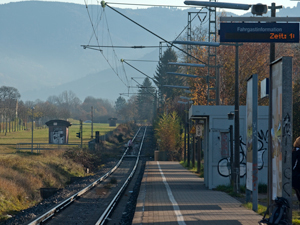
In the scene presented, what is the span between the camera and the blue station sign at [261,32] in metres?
10.1

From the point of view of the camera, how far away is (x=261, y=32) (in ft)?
33.4

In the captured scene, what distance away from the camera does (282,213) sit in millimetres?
Answer: 8664

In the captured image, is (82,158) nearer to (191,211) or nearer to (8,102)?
(191,211)

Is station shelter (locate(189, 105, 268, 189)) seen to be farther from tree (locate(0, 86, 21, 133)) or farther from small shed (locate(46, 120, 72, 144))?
tree (locate(0, 86, 21, 133))

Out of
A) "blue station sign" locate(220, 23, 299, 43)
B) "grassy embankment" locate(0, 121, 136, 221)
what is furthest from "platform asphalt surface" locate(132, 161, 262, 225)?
"grassy embankment" locate(0, 121, 136, 221)

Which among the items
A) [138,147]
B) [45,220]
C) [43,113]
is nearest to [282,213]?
[45,220]

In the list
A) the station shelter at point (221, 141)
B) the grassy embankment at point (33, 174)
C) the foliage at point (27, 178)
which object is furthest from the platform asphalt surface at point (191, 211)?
the foliage at point (27, 178)

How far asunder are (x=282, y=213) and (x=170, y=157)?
4998 centimetres

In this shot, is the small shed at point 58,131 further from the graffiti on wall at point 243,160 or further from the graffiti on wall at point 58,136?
the graffiti on wall at point 243,160

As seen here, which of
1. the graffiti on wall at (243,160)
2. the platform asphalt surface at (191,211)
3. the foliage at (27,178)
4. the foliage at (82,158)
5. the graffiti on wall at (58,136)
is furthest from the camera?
the graffiti on wall at (58,136)

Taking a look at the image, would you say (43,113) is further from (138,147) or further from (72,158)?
(72,158)

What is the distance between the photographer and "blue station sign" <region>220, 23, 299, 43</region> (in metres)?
Answer: 10.1

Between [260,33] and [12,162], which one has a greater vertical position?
[260,33]

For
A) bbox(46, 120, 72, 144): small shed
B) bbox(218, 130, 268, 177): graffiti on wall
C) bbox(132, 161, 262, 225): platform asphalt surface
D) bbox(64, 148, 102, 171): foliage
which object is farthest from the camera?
bbox(46, 120, 72, 144): small shed
